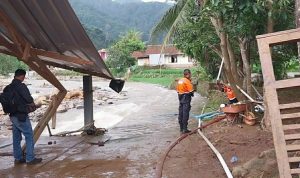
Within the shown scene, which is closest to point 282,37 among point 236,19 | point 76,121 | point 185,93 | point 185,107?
point 236,19

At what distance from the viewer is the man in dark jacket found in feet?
25.2

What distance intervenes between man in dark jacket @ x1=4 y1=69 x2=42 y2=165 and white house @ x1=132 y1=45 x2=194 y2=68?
185ft

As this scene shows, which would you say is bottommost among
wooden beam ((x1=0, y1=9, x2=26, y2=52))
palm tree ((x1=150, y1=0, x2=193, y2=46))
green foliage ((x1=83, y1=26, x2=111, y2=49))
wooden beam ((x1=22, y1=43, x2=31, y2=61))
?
wooden beam ((x1=22, y1=43, x2=31, y2=61))

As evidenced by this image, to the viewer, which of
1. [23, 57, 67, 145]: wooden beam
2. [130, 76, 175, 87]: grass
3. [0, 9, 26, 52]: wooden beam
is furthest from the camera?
[130, 76, 175, 87]: grass

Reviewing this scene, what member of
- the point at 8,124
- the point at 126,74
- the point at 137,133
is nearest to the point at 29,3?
the point at 137,133

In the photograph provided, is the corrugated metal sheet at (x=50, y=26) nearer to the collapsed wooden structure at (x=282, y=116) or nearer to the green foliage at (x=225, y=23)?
the green foliage at (x=225, y=23)

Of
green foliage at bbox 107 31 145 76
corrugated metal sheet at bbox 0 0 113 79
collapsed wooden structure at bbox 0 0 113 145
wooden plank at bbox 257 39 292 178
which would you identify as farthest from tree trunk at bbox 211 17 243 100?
green foliage at bbox 107 31 145 76

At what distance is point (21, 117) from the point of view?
778 centimetres

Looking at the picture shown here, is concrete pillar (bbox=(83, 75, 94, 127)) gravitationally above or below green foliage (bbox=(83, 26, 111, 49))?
below

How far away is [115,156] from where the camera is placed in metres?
8.55

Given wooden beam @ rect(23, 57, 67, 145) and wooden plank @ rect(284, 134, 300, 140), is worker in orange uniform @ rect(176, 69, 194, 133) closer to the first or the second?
wooden beam @ rect(23, 57, 67, 145)

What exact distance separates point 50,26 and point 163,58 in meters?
62.5

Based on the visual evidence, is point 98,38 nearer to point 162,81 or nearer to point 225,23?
point 162,81

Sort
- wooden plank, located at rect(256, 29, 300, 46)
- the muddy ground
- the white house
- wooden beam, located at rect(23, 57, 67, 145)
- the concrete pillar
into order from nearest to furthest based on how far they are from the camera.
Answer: wooden plank, located at rect(256, 29, 300, 46)
the muddy ground
wooden beam, located at rect(23, 57, 67, 145)
the concrete pillar
the white house
